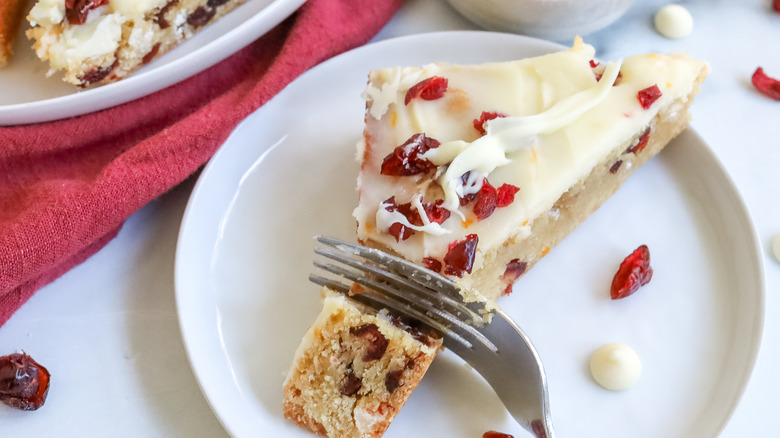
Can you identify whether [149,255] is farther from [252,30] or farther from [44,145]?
[252,30]

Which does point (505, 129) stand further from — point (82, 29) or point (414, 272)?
point (82, 29)

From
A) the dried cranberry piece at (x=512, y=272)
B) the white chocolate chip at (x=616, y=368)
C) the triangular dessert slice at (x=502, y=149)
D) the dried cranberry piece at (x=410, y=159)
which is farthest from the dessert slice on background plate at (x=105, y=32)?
the white chocolate chip at (x=616, y=368)

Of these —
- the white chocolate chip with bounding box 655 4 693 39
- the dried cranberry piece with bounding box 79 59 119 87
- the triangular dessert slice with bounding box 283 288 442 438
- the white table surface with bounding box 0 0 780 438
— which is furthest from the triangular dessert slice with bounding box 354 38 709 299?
the dried cranberry piece with bounding box 79 59 119 87

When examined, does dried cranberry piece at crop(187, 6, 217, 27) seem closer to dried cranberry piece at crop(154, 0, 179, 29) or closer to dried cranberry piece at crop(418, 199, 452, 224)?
dried cranberry piece at crop(154, 0, 179, 29)

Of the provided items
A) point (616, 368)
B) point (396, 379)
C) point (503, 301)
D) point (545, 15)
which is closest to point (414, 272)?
point (396, 379)

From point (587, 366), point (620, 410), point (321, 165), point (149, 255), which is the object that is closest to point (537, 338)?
point (587, 366)

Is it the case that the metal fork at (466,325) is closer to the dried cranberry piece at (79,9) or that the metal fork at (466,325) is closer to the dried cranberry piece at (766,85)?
the dried cranberry piece at (79,9)
